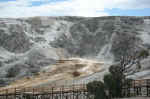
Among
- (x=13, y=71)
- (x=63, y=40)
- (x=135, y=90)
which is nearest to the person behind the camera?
(x=135, y=90)

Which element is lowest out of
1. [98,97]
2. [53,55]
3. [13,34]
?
[98,97]

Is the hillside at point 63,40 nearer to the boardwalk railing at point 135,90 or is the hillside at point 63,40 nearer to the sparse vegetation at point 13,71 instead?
the sparse vegetation at point 13,71

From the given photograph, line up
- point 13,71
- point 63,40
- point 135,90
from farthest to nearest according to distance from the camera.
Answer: point 63,40
point 13,71
point 135,90

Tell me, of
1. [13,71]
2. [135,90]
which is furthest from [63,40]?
[135,90]

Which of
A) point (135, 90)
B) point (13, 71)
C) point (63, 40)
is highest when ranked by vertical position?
point (63, 40)

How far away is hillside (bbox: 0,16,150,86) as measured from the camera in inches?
2566

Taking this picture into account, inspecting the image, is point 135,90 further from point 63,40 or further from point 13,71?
point 63,40

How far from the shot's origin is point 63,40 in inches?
3187

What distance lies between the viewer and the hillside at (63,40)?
65188 millimetres

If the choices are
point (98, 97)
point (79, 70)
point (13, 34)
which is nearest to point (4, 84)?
point (79, 70)

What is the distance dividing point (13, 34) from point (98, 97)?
49295 millimetres

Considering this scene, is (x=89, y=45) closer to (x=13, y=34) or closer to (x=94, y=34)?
(x=94, y=34)

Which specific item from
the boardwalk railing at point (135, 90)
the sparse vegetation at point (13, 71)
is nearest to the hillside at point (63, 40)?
the sparse vegetation at point (13, 71)

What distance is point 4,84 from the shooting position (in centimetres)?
5897
